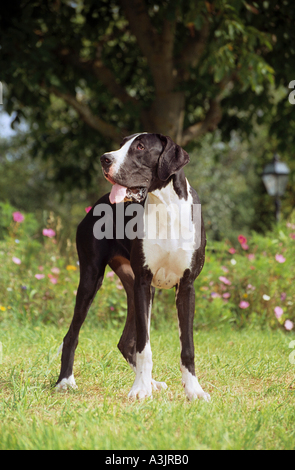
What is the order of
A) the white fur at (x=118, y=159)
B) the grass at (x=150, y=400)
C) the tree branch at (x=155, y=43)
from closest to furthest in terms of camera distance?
the grass at (x=150, y=400), the white fur at (x=118, y=159), the tree branch at (x=155, y=43)

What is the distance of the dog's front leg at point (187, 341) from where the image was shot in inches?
114

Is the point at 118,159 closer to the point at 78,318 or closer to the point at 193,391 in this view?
the point at 78,318

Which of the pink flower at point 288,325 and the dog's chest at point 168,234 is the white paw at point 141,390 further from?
the pink flower at point 288,325

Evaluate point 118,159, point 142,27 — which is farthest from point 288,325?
point 142,27

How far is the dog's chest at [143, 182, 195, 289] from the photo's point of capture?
295cm

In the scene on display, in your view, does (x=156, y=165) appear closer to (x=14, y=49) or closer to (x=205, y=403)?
(x=205, y=403)

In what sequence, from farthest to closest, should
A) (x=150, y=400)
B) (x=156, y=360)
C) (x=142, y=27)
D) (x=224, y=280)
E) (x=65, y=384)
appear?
(x=142, y=27) → (x=224, y=280) → (x=156, y=360) → (x=65, y=384) → (x=150, y=400)

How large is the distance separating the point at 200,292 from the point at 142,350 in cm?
303

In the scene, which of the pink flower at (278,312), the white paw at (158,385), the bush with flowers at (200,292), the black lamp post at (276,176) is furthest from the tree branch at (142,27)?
A: the white paw at (158,385)

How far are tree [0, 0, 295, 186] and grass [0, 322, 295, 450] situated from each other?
3528 millimetres

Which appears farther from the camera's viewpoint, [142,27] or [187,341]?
[142,27]

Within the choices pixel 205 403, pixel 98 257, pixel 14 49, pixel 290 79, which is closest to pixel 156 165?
pixel 98 257

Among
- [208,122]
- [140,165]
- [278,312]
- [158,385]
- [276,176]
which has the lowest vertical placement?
[158,385]

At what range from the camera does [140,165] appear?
2.85m
